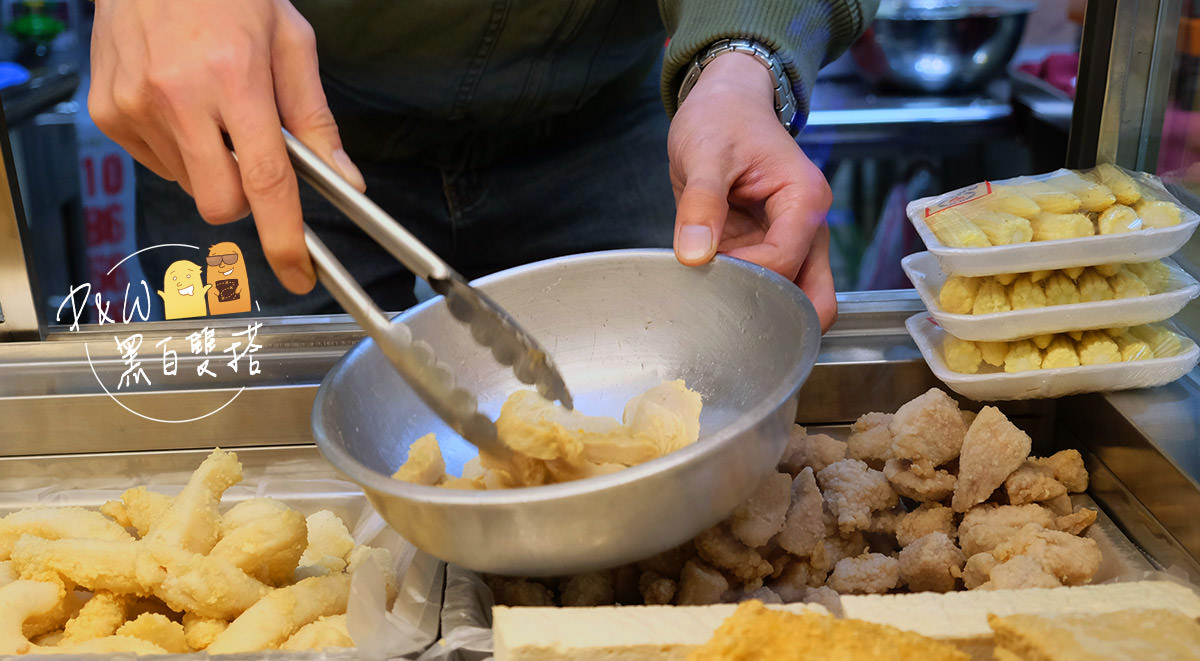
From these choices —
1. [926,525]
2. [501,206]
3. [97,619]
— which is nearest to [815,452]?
[926,525]

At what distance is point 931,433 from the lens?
3.46 feet

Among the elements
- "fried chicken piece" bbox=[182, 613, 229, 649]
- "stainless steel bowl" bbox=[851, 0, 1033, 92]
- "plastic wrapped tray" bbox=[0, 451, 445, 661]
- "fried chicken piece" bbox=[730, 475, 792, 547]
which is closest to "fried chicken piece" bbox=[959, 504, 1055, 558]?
"fried chicken piece" bbox=[730, 475, 792, 547]

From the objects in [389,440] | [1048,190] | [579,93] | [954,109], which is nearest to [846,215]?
[954,109]

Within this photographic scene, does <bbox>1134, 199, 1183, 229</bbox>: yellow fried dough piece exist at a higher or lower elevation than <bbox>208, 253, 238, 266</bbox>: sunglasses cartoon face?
higher

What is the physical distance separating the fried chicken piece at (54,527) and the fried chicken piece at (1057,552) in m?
0.95

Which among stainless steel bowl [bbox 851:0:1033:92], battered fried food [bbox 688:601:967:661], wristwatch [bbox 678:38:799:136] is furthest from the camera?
stainless steel bowl [bbox 851:0:1033:92]

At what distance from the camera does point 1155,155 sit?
1.22 m

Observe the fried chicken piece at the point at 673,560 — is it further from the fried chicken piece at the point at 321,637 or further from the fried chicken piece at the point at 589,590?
the fried chicken piece at the point at 321,637

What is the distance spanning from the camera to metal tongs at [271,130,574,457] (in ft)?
2.70

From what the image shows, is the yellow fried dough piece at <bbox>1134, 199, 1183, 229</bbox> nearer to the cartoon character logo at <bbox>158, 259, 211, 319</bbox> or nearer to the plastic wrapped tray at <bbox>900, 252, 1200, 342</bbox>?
the plastic wrapped tray at <bbox>900, 252, 1200, 342</bbox>

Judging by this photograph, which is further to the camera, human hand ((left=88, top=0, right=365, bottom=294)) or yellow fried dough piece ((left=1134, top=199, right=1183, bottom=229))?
yellow fried dough piece ((left=1134, top=199, right=1183, bottom=229))

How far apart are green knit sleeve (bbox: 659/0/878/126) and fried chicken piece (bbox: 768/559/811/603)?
0.78 meters

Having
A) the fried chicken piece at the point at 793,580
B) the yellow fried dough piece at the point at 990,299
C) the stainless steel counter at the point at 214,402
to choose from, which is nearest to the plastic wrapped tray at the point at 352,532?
the stainless steel counter at the point at 214,402

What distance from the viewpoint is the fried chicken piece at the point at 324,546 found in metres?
1.09
